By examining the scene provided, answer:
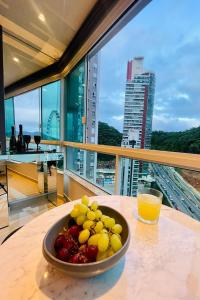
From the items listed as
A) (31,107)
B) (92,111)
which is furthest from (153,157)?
(31,107)

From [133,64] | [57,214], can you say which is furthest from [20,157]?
[133,64]

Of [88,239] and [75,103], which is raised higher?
[75,103]

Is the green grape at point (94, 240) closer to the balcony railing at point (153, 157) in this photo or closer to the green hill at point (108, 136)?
the balcony railing at point (153, 157)

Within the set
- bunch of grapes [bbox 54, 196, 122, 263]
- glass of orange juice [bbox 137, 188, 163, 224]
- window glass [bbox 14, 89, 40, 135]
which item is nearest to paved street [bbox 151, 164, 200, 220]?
glass of orange juice [bbox 137, 188, 163, 224]

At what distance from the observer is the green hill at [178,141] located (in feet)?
3.59

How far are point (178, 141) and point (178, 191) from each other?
0.36m

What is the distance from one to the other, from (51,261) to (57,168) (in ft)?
7.81

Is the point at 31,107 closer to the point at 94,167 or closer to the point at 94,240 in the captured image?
the point at 94,167

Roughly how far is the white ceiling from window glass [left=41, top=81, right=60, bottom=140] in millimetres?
493

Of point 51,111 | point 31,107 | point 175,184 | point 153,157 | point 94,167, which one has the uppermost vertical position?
point 31,107

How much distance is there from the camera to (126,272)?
1.48ft

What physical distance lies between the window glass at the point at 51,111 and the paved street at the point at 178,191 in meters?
2.66

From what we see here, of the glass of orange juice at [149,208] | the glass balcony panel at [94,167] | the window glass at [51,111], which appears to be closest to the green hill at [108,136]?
the glass balcony panel at [94,167]

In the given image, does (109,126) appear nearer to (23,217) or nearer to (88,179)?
(88,179)
